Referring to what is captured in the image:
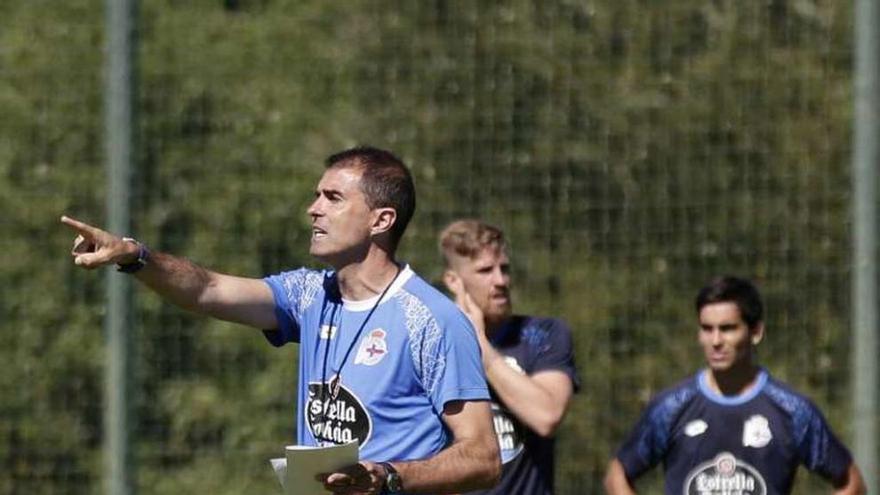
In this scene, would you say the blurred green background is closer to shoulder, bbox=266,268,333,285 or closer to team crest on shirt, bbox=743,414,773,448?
team crest on shirt, bbox=743,414,773,448

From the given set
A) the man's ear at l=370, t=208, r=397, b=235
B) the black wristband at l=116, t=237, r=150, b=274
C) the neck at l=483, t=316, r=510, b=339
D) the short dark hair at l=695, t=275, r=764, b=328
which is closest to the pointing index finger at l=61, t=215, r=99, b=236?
the black wristband at l=116, t=237, r=150, b=274

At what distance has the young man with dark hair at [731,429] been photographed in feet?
23.2

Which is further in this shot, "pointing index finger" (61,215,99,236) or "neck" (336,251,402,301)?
"neck" (336,251,402,301)

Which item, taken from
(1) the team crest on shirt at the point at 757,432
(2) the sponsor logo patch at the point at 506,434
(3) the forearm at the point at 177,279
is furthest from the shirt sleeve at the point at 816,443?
(3) the forearm at the point at 177,279

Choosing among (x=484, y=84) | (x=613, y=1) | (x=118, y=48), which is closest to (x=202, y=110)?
(x=118, y=48)

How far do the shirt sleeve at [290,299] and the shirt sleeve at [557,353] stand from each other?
1562mm

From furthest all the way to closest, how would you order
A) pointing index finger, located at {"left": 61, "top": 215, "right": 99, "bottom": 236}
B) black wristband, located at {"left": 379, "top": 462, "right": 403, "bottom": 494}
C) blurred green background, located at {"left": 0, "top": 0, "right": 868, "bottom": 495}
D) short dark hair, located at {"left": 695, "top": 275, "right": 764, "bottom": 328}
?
blurred green background, located at {"left": 0, "top": 0, "right": 868, "bottom": 495} < short dark hair, located at {"left": 695, "top": 275, "right": 764, "bottom": 328} < pointing index finger, located at {"left": 61, "top": 215, "right": 99, "bottom": 236} < black wristband, located at {"left": 379, "top": 462, "right": 403, "bottom": 494}

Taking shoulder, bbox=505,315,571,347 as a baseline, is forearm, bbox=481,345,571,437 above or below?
below

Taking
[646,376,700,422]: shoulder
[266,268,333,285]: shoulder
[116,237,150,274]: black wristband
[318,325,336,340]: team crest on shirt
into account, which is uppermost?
[116,237,150,274]: black wristband

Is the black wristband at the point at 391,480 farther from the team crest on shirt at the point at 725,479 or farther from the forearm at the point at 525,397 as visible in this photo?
the team crest on shirt at the point at 725,479

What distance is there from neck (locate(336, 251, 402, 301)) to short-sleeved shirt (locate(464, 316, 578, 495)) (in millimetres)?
1542

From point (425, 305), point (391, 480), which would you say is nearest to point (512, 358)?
point (425, 305)

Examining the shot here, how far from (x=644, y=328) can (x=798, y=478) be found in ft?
2.94

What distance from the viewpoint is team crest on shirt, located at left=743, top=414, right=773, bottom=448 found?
7.07 m
